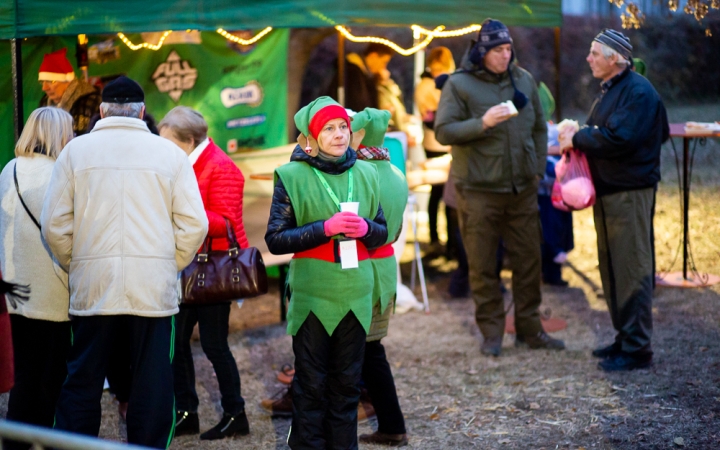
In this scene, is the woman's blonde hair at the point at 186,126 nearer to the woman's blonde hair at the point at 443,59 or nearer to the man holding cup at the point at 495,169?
the man holding cup at the point at 495,169

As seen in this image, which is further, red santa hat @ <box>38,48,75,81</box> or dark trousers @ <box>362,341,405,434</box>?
red santa hat @ <box>38,48,75,81</box>

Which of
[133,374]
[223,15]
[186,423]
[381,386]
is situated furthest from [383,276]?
[223,15]

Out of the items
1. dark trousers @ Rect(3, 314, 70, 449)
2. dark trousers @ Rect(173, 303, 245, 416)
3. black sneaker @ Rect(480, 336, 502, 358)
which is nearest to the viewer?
dark trousers @ Rect(3, 314, 70, 449)

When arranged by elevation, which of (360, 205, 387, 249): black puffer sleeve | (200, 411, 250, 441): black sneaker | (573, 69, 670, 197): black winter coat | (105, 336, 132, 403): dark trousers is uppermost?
(573, 69, 670, 197): black winter coat

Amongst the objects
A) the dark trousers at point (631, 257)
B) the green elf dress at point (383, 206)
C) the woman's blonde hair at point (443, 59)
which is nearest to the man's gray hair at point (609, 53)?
the dark trousers at point (631, 257)

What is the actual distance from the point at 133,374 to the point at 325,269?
0.93m

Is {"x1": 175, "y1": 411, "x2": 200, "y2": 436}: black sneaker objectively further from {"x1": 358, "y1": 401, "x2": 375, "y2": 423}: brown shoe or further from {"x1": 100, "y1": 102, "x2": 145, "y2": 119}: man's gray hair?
{"x1": 100, "y1": 102, "x2": 145, "y2": 119}: man's gray hair

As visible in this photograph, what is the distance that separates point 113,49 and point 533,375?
12.6ft

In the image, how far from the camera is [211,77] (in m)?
7.18

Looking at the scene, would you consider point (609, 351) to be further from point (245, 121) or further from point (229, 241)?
point (245, 121)

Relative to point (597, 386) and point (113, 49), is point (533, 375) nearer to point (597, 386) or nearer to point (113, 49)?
point (597, 386)

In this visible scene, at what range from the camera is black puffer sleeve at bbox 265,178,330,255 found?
3.48 m

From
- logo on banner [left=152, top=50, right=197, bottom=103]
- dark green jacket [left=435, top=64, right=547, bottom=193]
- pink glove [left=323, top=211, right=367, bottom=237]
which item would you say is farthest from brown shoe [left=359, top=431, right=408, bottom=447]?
logo on banner [left=152, top=50, right=197, bottom=103]

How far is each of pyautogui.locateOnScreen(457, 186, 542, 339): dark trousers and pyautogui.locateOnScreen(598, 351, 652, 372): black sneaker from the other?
2.13 ft
